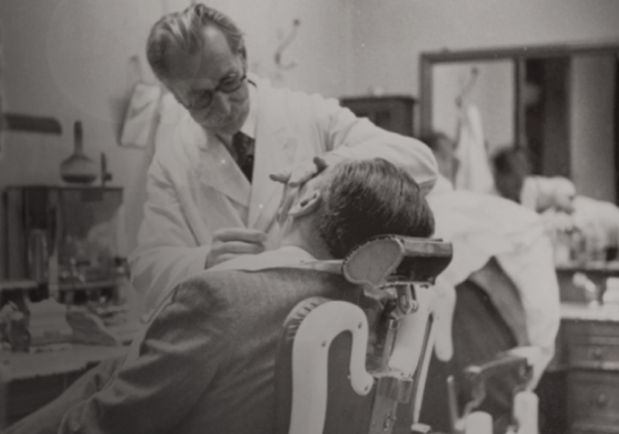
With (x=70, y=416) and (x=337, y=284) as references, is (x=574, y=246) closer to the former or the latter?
(x=337, y=284)

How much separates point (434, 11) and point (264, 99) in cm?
43

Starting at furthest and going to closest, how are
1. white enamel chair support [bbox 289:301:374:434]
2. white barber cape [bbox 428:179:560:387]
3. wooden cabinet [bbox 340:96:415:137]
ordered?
white barber cape [bbox 428:179:560:387] → wooden cabinet [bbox 340:96:415:137] → white enamel chair support [bbox 289:301:374:434]

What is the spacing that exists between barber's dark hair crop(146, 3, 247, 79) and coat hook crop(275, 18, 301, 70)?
7cm

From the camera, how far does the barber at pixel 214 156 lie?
1574mm

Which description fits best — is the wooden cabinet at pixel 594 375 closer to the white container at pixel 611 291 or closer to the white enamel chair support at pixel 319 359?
the white container at pixel 611 291

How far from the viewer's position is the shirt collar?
5.30 feet

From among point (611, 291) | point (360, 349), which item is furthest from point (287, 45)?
point (611, 291)

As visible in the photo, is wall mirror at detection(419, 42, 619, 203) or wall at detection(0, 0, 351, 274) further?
wall mirror at detection(419, 42, 619, 203)

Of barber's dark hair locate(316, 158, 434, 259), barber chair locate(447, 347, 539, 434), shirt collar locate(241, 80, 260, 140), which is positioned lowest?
barber chair locate(447, 347, 539, 434)

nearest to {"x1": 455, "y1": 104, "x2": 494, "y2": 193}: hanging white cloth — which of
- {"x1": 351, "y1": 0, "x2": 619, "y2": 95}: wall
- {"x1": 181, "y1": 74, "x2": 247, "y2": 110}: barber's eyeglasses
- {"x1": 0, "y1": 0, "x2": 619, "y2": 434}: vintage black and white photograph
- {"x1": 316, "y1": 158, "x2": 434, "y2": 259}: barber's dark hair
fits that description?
{"x1": 0, "y1": 0, "x2": 619, "y2": 434}: vintage black and white photograph

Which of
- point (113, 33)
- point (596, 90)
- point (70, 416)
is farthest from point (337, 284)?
point (596, 90)

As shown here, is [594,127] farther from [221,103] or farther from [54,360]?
[54,360]

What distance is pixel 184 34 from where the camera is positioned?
61.9 inches

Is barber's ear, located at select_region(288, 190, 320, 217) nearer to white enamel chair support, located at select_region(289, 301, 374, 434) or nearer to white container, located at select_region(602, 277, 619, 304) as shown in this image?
white enamel chair support, located at select_region(289, 301, 374, 434)
